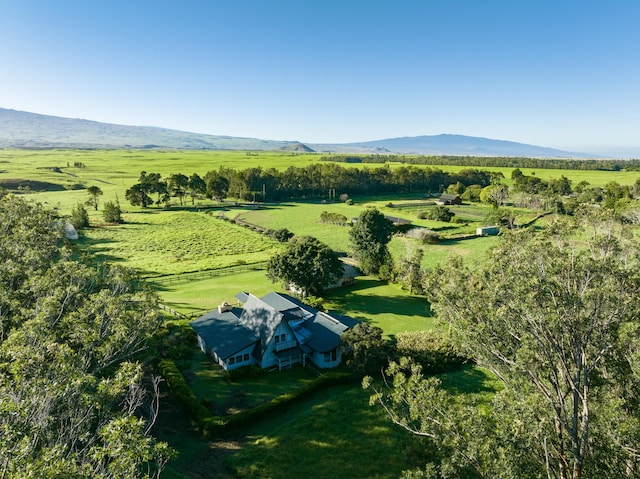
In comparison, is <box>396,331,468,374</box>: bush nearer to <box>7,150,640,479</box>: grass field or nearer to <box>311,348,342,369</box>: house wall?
<box>7,150,640,479</box>: grass field

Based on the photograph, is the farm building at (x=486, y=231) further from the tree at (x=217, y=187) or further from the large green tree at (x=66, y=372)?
the tree at (x=217, y=187)

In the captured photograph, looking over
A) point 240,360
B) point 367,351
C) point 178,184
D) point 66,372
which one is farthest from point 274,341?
point 178,184

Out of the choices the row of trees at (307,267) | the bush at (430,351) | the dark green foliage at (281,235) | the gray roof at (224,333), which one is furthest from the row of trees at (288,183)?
the bush at (430,351)

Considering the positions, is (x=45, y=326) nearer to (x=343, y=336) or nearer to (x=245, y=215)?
(x=343, y=336)

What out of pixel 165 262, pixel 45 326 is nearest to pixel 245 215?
pixel 165 262

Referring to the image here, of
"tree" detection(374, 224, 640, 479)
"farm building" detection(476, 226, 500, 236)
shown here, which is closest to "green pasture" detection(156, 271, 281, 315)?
"tree" detection(374, 224, 640, 479)
